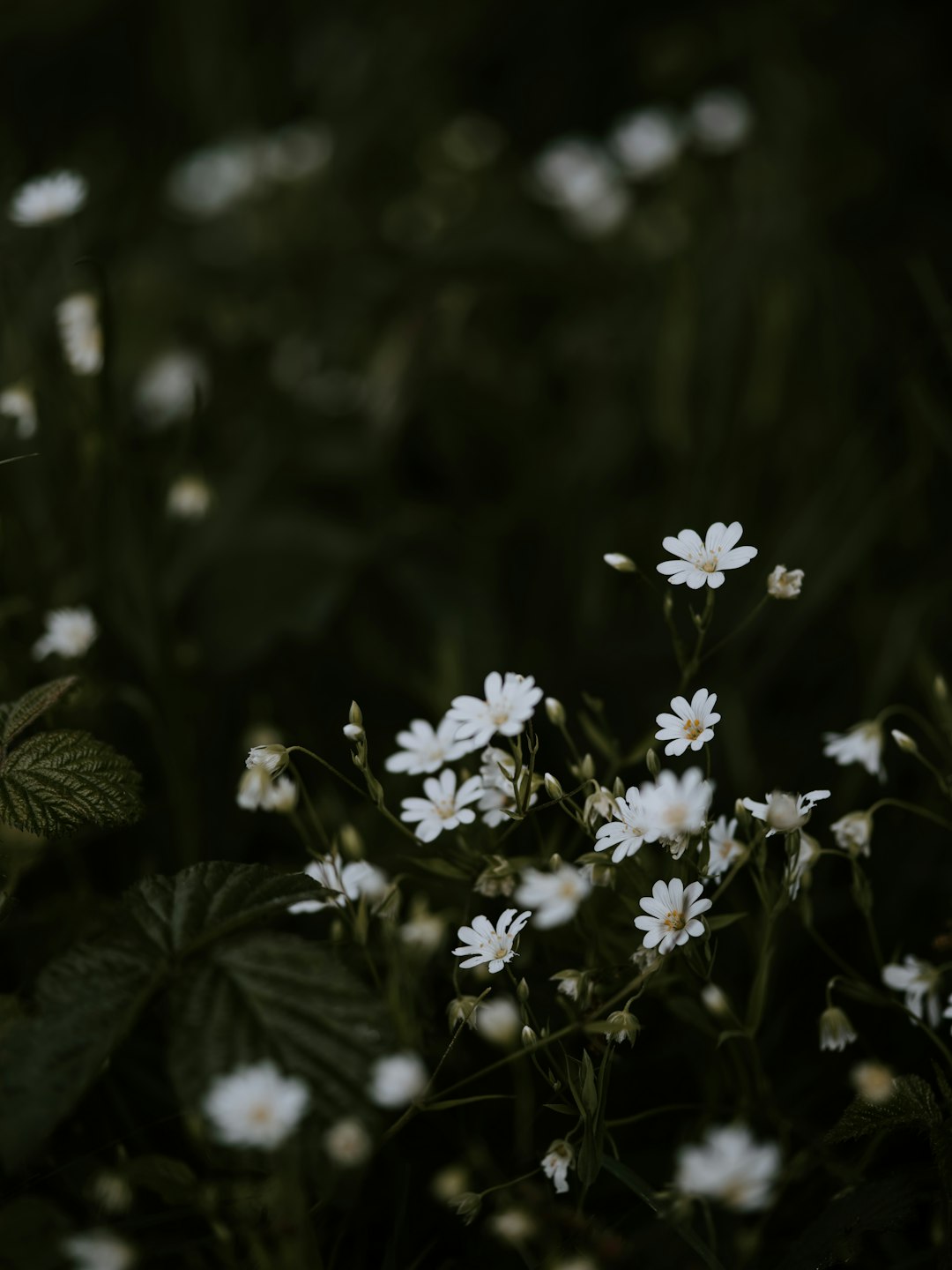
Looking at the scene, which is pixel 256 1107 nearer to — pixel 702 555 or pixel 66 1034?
pixel 66 1034

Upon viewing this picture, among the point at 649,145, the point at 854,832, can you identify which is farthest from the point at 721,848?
the point at 649,145

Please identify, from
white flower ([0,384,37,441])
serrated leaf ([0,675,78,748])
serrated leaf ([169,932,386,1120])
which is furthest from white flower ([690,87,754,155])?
serrated leaf ([169,932,386,1120])

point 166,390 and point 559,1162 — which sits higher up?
point 166,390

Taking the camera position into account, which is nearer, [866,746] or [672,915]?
[672,915]

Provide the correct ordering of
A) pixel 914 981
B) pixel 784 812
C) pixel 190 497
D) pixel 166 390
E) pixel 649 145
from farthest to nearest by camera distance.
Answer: pixel 649 145
pixel 166 390
pixel 190 497
pixel 914 981
pixel 784 812

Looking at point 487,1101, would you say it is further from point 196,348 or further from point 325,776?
point 196,348
